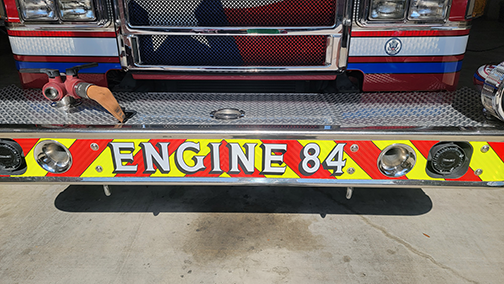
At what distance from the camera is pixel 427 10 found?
6.33 feet

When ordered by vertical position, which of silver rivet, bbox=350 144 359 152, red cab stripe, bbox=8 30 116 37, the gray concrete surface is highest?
red cab stripe, bbox=8 30 116 37

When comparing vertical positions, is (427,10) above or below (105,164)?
above

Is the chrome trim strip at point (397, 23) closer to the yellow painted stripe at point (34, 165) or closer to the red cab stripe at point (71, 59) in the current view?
the red cab stripe at point (71, 59)

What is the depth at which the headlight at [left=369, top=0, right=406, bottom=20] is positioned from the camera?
1.92m

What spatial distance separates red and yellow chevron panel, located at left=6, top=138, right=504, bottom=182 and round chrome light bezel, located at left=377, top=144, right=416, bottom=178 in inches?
0.8

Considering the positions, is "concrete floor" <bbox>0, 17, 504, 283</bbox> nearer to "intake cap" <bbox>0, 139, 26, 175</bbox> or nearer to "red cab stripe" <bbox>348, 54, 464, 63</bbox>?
"intake cap" <bbox>0, 139, 26, 175</bbox>

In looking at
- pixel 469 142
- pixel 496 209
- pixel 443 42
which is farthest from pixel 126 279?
pixel 496 209

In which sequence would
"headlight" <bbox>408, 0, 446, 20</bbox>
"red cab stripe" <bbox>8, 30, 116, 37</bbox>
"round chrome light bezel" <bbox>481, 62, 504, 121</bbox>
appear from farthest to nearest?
"red cab stripe" <bbox>8, 30, 116, 37</bbox> < "headlight" <bbox>408, 0, 446, 20</bbox> < "round chrome light bezel" <bbox>481, 62, 504, 121</bbox>

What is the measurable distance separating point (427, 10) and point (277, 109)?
0.92 m

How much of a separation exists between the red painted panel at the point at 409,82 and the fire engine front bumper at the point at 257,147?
0.29 metres

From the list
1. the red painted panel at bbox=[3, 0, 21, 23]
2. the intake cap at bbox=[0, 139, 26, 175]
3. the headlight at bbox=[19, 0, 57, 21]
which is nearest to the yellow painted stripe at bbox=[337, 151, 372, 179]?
the intake cap at bbox=[0, 139, 26, 175]

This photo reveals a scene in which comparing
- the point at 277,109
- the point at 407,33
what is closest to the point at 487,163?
the point at 407,33

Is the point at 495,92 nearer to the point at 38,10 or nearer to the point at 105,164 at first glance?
the point at 105,164

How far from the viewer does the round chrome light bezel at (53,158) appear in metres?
1.77
